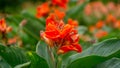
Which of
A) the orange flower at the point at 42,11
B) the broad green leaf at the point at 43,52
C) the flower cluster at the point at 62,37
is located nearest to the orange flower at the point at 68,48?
the flower cluster at the point at 62,37

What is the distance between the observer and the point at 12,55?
2115 millimetres

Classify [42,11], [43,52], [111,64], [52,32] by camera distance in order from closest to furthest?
[52,32]
[111,64]
[43,52]
[42,11]

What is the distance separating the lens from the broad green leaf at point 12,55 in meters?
2.08

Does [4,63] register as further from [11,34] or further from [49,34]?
[11,34]

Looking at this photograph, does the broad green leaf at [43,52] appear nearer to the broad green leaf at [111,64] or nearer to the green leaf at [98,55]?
the green leaf at [98,55]

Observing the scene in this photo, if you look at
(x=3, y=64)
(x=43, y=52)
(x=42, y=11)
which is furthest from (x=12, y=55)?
(x=42, y=11)

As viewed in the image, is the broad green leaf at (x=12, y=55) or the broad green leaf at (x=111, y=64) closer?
the broad green leaf at (x=111, y=64)

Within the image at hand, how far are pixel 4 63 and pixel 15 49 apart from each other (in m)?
0.10

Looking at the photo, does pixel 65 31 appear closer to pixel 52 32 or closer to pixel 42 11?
pixel 52 32

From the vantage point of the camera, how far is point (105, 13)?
8.48 metres

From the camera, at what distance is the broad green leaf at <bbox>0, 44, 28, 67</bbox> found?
2.08 metres

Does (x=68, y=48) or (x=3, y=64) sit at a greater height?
(x=68, y=48)

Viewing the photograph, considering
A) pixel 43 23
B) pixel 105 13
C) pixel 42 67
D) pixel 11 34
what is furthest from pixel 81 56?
pixel 105 13

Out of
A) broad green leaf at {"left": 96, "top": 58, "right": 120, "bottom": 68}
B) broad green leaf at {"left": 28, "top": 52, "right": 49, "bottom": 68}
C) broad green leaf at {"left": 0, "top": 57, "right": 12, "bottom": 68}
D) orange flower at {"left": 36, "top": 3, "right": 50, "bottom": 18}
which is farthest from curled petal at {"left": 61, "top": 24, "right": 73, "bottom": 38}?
orange flower at {"left": 36, "top": 3, "right": 50, "bottom": 18}
